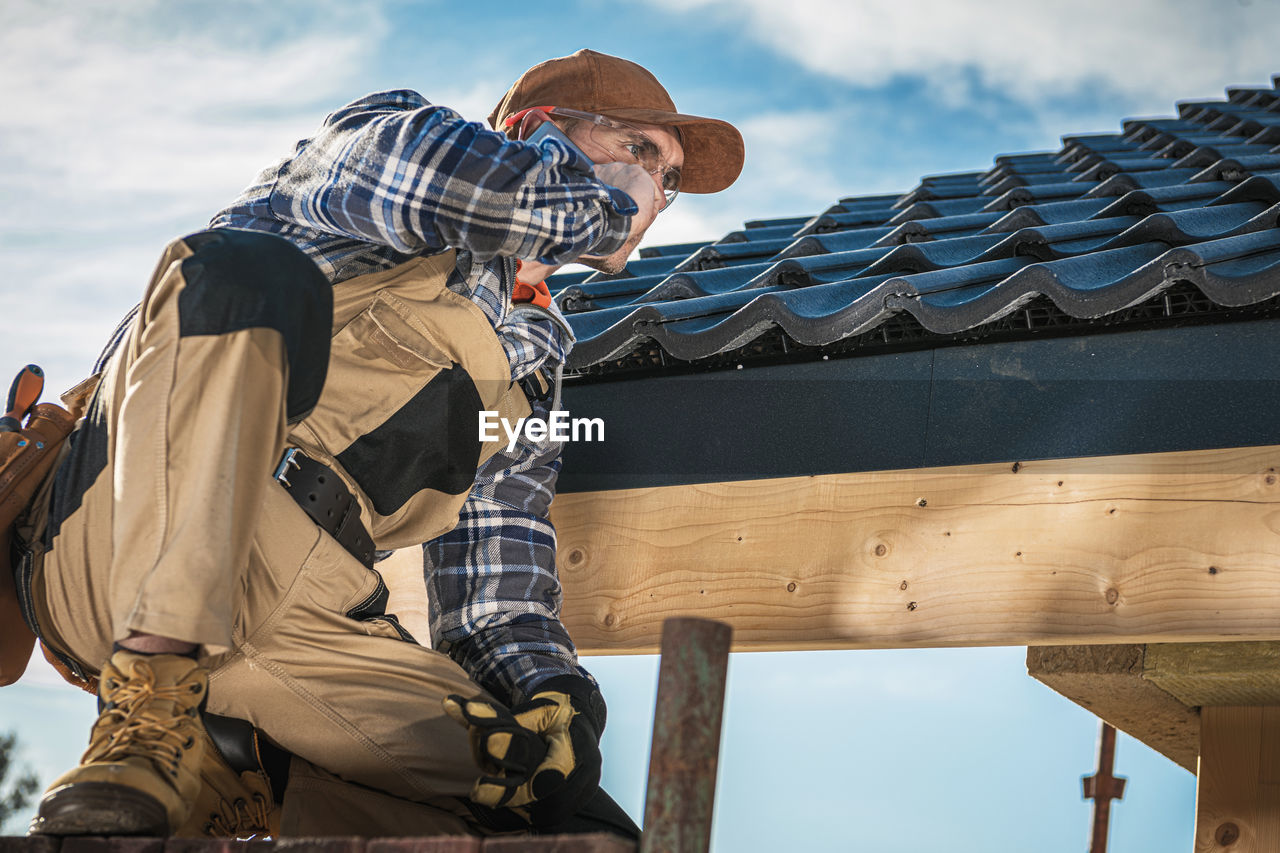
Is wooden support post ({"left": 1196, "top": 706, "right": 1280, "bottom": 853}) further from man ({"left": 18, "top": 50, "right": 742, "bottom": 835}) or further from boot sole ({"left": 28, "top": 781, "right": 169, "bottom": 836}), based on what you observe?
boot sole ({"left": 28, "top": 781, "right": 169, "bottom": 836})

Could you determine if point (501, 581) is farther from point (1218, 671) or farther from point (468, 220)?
point (1218, 671)

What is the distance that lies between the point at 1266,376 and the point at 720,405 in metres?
1.34

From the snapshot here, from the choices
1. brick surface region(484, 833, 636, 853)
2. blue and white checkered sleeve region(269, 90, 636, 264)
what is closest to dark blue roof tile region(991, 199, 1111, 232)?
blue and white checkered sleeve region(269, 90, 636, 264)

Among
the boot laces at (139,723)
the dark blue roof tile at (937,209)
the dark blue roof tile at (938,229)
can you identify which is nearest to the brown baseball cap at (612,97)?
the dark blue roof tile at (938,229)

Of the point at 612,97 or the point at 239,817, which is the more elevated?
the point at 612,97

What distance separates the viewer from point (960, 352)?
309 cm

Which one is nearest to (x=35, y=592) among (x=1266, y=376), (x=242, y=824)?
(x=242, y=824)

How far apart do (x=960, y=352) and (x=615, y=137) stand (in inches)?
40.3

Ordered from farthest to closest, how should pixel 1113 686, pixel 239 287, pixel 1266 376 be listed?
1. pixel 1113 686
2. pixel 1266 376
3. pixel 239 287

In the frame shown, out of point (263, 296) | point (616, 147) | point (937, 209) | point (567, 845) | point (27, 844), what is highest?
point (937, 209)

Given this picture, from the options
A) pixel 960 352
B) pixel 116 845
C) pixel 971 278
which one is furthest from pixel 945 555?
pixel 116 845

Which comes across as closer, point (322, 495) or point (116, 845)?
point (116, 845)

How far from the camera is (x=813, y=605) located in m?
3.11

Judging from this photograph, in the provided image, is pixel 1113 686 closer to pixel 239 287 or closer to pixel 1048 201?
pixel 1048 201
